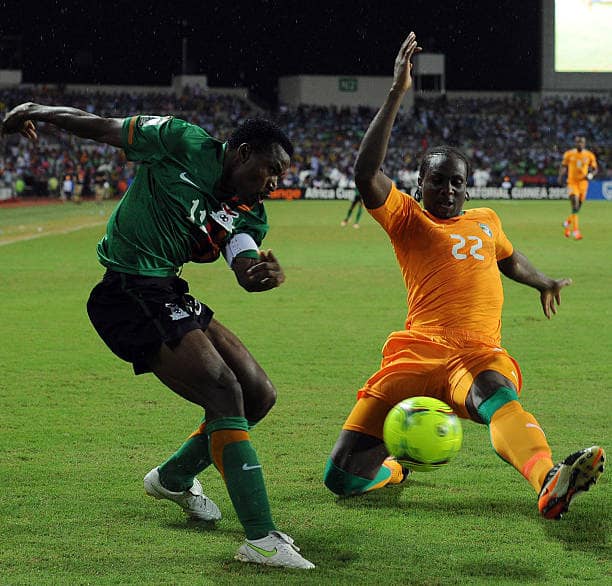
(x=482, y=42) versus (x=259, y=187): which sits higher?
(x=482, y=42)

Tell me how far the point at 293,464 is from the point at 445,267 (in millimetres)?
1534

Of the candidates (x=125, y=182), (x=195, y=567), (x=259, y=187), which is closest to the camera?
(x=195, y=567)

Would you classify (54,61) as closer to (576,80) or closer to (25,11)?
(25,11)

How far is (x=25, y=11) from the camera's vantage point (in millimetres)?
57094

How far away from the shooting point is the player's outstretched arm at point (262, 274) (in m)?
4.58

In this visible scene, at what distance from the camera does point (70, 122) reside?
196 inches

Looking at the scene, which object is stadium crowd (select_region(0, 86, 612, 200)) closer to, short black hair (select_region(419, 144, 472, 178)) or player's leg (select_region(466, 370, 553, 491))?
short black hair (select_region(419, 144, 472, 178))

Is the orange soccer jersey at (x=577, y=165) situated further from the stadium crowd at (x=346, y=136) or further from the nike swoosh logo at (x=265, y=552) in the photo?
the nike swoosh logo at (x=265, y=552)

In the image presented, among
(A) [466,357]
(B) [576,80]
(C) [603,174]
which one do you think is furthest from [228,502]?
(B) [576,80]

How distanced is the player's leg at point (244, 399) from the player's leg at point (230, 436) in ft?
0.94

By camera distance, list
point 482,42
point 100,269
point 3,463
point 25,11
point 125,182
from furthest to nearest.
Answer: point 482,42 < point 25,11 < point 125,182 < point 100,269 < point 3,463

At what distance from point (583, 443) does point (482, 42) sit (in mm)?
57790

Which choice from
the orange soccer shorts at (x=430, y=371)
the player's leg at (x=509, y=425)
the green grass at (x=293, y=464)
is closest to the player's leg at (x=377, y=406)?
the orange soccer shorts at (x=430, y=371)

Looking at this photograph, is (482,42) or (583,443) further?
(482,42)
